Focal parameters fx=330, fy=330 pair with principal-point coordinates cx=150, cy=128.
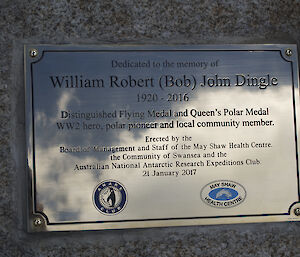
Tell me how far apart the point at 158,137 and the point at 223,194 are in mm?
325

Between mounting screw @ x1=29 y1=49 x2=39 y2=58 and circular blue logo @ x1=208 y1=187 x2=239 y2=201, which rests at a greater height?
mounting screw @ x1=29 y1=49 x2=39 y2=58

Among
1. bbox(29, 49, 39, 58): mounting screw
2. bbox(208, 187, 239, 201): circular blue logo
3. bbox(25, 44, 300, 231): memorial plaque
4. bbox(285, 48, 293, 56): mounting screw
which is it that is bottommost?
bbox(208, 187, 239, 201): circular blue logo

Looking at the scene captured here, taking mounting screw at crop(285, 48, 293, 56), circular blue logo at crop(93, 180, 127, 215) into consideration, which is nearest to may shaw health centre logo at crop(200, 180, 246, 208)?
circular blue logo at crop(93, 180, 127, 215)

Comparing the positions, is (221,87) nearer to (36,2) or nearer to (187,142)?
(187,142)

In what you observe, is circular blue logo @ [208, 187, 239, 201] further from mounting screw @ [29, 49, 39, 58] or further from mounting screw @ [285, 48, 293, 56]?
mounting screw @ [29, 49, 39, 58]

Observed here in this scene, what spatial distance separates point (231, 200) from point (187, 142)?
0.90 ft

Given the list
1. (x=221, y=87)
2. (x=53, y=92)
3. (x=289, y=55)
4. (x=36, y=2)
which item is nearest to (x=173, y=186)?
(x=221, y=87)

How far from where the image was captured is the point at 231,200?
1.24m

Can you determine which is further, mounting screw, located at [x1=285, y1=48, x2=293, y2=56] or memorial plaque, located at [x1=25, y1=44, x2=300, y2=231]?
mounting screw, located at [x1=285, y1=48, x2=293, y2=56]

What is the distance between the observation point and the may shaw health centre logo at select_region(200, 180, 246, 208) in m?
1.24

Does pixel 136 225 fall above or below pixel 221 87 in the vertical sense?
below

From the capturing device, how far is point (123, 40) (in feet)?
4.17

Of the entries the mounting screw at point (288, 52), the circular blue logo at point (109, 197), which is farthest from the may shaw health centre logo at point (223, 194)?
the mounting screw at point (288, 52)

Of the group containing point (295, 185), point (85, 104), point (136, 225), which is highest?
point (85, 104)
